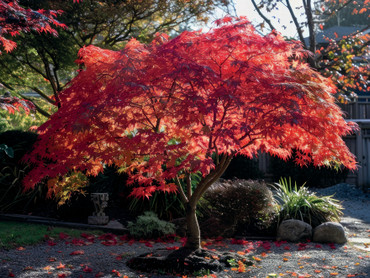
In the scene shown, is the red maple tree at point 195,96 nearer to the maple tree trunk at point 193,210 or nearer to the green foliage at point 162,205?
the maple tree trunk at point 193,210

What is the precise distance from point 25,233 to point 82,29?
7.58 m

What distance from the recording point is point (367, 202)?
12.3 m

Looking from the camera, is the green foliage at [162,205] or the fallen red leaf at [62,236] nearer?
the fallen red leaf at [62,236]

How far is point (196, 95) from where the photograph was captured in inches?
165

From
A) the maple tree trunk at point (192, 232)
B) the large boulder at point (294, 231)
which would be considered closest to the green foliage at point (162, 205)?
the large boulder at point (294, 231)

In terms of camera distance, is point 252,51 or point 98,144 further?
point 98,144

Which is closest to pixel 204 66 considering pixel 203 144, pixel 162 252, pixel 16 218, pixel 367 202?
pixel 203 144

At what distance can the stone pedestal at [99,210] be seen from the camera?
779cm

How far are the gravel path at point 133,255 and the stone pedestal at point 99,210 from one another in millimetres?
686

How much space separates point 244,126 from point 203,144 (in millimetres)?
1048

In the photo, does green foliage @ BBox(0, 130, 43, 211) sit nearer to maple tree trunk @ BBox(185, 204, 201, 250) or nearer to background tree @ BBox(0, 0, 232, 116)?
background tree @ BBox(0, 0, 232, 116)

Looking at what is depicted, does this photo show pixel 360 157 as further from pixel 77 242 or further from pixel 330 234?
pixel 77 242

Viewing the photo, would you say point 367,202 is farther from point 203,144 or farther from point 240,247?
point 203,144

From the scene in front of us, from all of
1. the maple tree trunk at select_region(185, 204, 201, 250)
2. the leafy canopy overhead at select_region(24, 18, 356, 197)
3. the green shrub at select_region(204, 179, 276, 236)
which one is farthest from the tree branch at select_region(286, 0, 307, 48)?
the maple tree trunk at select_region(185, 204, 201, 250)
